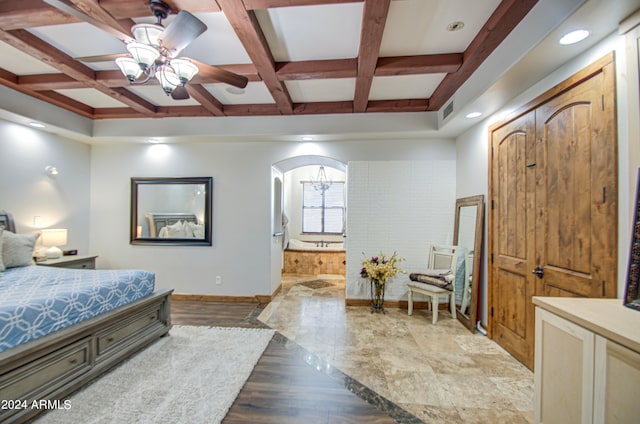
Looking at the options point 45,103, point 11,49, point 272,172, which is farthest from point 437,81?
point 45,103

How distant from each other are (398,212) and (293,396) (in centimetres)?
291

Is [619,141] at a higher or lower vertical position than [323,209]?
higher

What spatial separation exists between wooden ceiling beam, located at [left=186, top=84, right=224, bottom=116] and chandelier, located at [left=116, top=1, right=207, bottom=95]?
105 cm

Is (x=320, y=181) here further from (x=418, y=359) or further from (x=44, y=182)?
(x=418, y=359)

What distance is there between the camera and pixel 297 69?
2.74 metres

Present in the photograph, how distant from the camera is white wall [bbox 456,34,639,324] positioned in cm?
166

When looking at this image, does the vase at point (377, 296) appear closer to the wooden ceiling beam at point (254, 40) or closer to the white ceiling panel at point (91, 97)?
the wooden ceiling beam at point (254, 40)

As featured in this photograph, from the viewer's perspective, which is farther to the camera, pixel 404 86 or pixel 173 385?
pixel 404 86

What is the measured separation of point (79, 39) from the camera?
238 cm

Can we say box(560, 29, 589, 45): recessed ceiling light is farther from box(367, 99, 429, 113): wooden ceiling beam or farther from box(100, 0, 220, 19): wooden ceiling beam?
box(100, 0, 220, 19): wooden ceiling beam

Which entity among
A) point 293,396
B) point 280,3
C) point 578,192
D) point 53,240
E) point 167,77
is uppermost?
point 280,3

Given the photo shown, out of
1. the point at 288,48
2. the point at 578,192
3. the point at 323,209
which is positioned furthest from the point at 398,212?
the point at 323,209

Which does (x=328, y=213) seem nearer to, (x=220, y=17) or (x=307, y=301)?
(x=307, y=301)

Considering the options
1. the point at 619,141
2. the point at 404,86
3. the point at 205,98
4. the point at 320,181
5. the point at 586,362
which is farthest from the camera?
the point at 320,181
